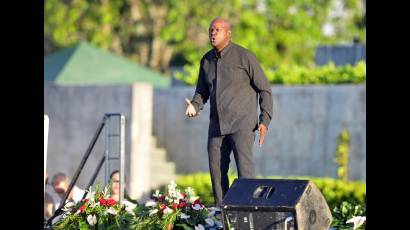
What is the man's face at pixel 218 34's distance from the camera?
1160cm

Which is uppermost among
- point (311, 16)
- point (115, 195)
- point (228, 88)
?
point (311, 16)

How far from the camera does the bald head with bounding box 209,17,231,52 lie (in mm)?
11602

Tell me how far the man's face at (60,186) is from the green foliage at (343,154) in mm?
5135

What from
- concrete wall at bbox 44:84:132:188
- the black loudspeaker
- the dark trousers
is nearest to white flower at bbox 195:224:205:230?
the dark trousers

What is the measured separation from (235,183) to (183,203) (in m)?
0.92

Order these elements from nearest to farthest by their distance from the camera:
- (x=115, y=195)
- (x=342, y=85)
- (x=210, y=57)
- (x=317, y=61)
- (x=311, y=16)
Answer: (x=210, y=57) < (x=115, y=195) < (x=342, y=85) < (x=317, y=61) < (x=311, y=16)

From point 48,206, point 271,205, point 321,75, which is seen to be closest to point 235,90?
point 271,205

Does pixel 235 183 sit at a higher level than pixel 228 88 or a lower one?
lower

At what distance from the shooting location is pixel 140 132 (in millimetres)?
20875

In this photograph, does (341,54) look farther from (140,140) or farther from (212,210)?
(212,210)

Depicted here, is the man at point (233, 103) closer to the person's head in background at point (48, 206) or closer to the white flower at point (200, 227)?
the white flower at point (200, 227)
